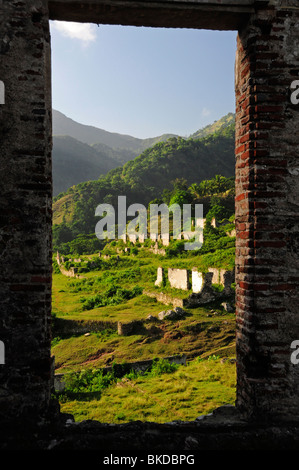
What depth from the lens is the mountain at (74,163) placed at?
455 feet

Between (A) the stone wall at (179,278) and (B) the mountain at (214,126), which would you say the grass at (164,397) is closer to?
(A) the stone wall at (179,278)

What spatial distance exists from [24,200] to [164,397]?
478cm

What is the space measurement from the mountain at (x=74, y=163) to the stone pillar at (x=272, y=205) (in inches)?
5062

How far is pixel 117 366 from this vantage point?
8.57 m

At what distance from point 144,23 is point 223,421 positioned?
3706 mm

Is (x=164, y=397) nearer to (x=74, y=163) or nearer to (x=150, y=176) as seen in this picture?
(x=150, y=176)

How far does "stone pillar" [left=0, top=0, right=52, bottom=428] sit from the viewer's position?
2.77 m

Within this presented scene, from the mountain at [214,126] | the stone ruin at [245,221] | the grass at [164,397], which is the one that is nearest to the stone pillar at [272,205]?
the stone ruin at [245,221]

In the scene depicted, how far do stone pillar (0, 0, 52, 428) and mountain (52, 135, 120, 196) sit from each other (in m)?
128

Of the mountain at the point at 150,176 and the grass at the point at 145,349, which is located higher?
the mountain at the point at 150,176

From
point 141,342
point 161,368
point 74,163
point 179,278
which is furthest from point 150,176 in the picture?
point 161,368

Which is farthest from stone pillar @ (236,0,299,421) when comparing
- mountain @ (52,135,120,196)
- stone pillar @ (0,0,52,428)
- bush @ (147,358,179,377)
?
mountain @ (52,135,120,196)
